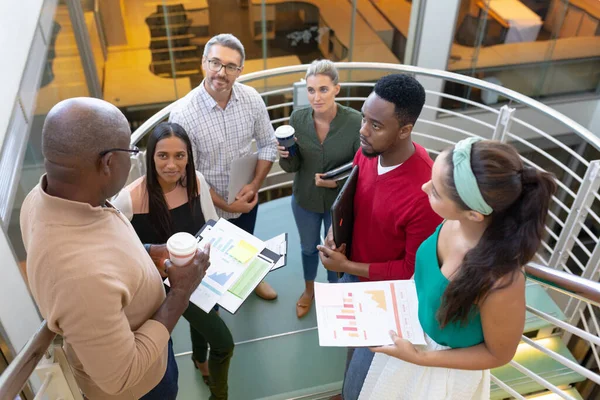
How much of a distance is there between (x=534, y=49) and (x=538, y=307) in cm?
669

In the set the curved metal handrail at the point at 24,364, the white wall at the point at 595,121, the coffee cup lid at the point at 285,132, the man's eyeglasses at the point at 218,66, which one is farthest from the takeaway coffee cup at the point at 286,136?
the white wall at the point at 595,121

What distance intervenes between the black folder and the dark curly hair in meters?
0.36

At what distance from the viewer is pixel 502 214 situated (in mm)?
1374

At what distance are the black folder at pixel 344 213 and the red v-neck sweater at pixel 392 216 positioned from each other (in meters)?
0.03

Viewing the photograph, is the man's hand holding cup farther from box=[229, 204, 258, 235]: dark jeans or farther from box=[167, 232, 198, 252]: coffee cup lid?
box=[229, 204, 258, 235]: dark jeans

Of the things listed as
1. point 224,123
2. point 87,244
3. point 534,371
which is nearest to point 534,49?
point 534,371

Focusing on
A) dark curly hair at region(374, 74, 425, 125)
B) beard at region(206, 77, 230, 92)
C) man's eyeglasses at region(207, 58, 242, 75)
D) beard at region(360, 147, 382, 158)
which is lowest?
beard at region(360, 147, 382, 158)

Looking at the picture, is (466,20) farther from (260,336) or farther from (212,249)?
(212,249)

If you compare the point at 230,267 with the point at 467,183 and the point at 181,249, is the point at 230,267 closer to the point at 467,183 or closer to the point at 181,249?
the point at 181,249

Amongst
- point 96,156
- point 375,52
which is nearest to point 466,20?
point 375,52

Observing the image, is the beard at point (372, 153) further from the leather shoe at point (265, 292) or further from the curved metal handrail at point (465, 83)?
the leather shoe at point (265, 292)

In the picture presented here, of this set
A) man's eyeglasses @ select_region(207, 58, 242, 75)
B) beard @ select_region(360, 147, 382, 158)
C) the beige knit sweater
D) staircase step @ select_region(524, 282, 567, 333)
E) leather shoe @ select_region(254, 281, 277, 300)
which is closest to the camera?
the beige knit sweater

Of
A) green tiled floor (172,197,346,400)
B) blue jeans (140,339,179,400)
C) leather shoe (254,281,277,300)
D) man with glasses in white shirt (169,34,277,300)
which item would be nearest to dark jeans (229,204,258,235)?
man with glasses in white shirt (169,34,277,300)

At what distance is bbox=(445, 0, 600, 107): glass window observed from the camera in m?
7.70
